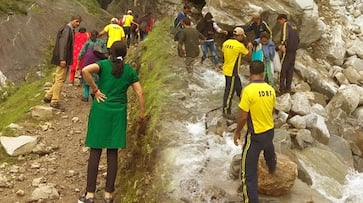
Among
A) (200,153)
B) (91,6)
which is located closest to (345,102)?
(200,153)

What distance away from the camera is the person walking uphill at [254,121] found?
5.90 m

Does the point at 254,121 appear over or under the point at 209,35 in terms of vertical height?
over

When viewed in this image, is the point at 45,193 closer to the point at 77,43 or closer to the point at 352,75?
the point at 77,43

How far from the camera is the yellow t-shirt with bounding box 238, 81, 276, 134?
5875 millimetres

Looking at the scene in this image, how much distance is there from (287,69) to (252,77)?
6146 millimetres

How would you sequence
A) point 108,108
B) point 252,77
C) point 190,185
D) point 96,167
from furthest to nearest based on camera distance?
point 190,185, point 96,167, point 108,108, point 252,77

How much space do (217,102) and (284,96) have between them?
2121 millimetres

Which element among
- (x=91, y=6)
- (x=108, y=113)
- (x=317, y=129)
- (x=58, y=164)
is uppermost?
(x=108, y=113)

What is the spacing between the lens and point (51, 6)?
20.7 metres

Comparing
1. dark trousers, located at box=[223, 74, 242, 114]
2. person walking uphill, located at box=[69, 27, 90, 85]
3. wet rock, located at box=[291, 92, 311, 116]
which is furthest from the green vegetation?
wet rock, located at box=[291, 92, 311, 116]

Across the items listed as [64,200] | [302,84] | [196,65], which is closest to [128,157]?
[64,200]

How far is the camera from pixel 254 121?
5.96m

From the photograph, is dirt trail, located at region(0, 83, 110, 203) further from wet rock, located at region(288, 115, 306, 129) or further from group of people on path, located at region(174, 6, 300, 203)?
wet rock, located at region(288, 115, 306, 129)

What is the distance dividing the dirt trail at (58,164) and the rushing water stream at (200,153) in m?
1.29
